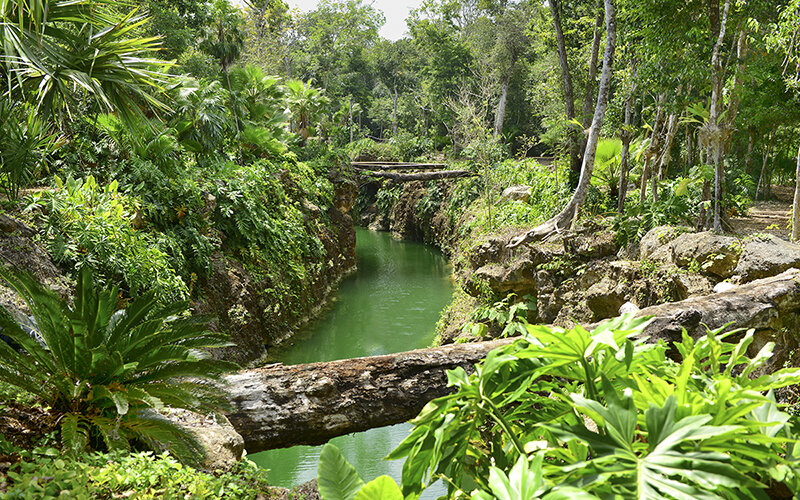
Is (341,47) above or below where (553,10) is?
above

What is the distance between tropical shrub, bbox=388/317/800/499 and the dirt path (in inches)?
246

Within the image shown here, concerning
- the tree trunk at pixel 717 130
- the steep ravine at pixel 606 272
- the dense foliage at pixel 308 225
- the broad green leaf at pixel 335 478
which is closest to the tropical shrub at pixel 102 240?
the dense foliage at pixel 308 225

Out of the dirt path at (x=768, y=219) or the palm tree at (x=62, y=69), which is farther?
the dirt path at (x=768, y=219)

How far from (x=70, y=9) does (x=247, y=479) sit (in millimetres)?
4573

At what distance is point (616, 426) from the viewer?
3.66ft

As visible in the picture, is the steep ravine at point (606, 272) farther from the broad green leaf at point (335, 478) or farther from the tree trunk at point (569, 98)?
the broad green leaf at point (335, 478)

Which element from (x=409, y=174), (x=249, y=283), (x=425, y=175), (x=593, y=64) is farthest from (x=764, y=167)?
(x=249, y=283)

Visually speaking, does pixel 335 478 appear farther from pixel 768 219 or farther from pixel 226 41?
pixel 226 41

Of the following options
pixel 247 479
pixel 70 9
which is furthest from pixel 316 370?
pixel 70 9

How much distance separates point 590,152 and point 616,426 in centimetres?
814

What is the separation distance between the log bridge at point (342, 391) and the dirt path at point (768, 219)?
5217 millimetres

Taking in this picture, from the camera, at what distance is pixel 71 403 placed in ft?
8.68

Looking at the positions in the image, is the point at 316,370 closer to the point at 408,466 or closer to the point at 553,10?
the point at 408,466

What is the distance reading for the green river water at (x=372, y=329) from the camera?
19.0ft
